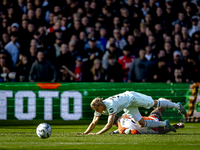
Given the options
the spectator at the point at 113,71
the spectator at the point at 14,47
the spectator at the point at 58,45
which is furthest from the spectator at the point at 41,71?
the spectator at the point at 113,71

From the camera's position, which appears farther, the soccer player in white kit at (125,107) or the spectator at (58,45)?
the spectator at (58,45)

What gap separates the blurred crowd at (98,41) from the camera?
12.3 m

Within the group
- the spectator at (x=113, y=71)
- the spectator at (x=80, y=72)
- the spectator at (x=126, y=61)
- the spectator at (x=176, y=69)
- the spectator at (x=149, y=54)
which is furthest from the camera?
the spectator at (x=149, y=54)

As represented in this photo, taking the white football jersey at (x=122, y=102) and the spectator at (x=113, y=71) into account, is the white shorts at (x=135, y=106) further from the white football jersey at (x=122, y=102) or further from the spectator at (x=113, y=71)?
the spectator at (x=113, y=71)

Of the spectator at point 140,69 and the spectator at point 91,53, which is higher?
the spectator at point 91,53

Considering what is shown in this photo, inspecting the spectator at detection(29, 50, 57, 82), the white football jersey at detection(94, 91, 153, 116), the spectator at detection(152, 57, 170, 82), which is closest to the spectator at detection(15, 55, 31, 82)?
the spectator at detection(29, 50, 57, 82)

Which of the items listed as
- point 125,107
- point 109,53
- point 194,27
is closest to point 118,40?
point 109,53

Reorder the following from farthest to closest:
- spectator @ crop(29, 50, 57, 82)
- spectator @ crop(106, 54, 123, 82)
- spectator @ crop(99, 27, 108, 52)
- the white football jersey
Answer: spectator @ crop(99, 27, 108, 52)
spectator @ crop(106, 54, 123, 82)
spectator @ crop(29, 50, 57, 82)
the white football jersey

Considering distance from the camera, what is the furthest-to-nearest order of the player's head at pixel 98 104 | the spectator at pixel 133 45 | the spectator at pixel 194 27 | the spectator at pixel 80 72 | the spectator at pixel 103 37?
1. the spectator at pixel 194 27
2. the spectator at pixel 103 37
3. the spectator at pixel 133 45
4. the spectator at pixel 80 72
5. the player's head at pixel 98 104

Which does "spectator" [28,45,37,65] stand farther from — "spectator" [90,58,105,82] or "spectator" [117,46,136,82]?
"spectator" [117,46,136,82]

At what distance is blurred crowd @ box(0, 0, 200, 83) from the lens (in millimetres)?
12281

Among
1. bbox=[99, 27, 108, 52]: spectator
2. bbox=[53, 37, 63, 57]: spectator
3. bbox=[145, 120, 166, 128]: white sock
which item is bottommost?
bbox=[145, 120, 166, 128]: white sock

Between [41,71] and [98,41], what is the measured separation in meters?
2.37

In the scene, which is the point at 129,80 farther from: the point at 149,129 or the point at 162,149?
the point at 162,149
